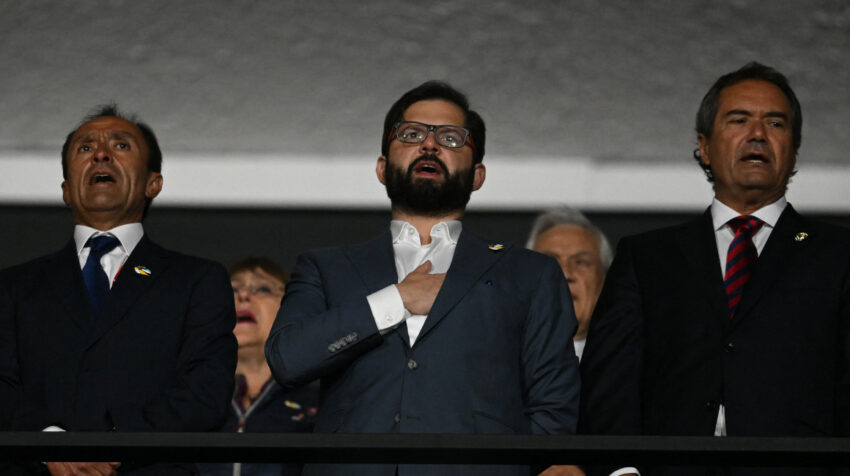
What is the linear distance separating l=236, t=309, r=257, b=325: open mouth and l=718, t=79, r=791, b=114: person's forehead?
1706mm

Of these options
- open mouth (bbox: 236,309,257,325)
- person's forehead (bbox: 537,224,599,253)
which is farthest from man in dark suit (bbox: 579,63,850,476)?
open mouth (bbox: 236,309,257,325)

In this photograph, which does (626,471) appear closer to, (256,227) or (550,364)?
(550,364)

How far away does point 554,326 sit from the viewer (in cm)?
253

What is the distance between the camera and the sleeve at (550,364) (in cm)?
245

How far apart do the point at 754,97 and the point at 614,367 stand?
2.11 ft

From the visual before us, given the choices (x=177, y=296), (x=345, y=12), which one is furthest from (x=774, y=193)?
(x=345, y=12)

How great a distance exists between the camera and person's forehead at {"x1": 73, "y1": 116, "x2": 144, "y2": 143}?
294cm

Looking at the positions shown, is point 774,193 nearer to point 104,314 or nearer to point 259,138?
point 104,314

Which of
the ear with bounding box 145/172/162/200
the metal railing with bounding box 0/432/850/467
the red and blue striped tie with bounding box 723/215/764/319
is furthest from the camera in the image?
the ear with bounding box 145/172/162/200

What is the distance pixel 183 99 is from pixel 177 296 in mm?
2433

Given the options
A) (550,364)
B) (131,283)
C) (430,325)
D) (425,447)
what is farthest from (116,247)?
(425,447)

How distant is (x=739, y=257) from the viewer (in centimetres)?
266

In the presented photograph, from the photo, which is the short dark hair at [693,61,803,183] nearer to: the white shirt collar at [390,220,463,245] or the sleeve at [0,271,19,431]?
the white shirt collar at [390,220,463,245]

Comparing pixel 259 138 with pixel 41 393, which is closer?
pixel 41 393
